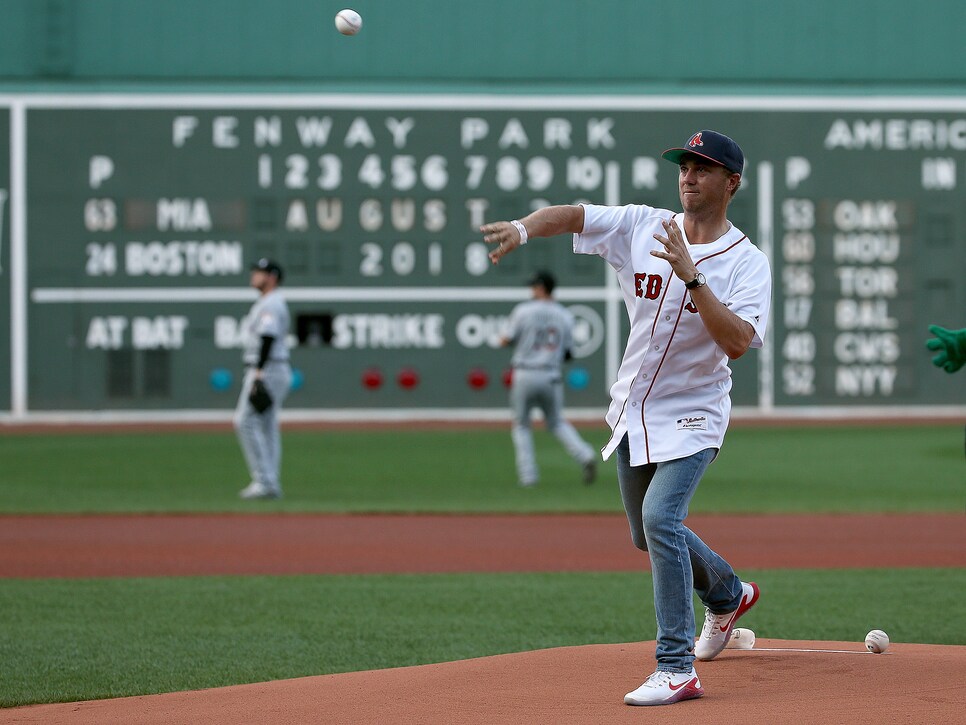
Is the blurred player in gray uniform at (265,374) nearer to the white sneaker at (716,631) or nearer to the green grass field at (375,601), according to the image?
the green grass field at (375,601)

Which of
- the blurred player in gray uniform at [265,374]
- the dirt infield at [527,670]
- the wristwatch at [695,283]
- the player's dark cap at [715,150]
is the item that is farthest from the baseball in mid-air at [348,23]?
the wristwatch at [695,283]

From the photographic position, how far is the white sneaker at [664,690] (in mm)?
4574

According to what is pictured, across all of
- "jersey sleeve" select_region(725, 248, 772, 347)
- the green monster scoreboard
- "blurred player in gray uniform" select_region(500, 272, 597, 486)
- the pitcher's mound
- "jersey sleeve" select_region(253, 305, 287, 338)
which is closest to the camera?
the pitcher's mound

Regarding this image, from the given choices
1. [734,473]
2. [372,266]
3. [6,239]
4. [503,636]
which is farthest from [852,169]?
[503,636]

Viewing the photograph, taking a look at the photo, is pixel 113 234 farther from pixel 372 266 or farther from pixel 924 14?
pixel 924 14

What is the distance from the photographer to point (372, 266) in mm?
21734

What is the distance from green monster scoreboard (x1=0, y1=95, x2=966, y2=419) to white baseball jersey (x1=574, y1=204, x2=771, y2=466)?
16.3m

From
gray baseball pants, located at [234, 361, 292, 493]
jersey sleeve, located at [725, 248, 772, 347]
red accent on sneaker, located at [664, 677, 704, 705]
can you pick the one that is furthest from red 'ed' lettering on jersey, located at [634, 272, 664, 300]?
gray baseball pants, located at [234, 361, 292, 493]

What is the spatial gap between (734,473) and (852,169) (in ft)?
30.8

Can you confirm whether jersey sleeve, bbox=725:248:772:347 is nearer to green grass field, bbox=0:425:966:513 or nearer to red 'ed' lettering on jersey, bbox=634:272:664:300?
red 'ed' lettering on jersey, bbox=634:272:664:300

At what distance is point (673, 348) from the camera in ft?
15.9

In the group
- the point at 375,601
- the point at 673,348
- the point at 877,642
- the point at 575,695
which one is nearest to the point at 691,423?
the point at 673,348

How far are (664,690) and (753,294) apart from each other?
4.40 ft

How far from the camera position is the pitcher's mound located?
4.48 m
